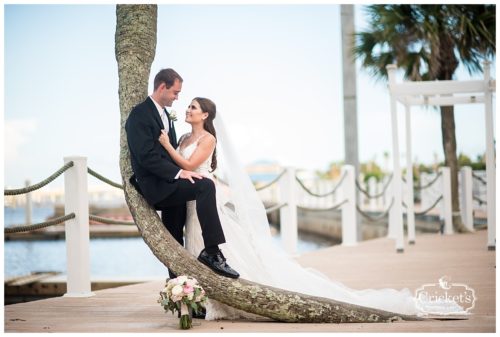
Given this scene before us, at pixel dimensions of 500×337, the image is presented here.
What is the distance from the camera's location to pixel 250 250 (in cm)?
554

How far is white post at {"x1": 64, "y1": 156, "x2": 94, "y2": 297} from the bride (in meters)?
1.52

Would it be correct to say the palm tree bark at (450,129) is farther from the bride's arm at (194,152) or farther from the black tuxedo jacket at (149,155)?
the black tuxedo jacket at (149,155)

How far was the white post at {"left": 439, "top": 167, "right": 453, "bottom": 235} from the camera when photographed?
1369cm

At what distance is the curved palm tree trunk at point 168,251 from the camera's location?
Answer: 5070 mm

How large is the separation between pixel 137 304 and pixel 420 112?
1069 cm

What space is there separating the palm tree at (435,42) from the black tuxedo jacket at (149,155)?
9.47 meters

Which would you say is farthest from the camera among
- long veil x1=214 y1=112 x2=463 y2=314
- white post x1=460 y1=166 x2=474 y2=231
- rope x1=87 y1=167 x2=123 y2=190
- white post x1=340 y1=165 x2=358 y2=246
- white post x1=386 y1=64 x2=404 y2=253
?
white post x1=460 y1=166 x2=474 y2=231

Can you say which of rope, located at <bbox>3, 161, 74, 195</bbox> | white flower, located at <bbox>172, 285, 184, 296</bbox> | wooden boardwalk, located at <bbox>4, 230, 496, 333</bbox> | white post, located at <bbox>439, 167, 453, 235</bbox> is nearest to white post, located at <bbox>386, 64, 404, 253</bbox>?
wooden boardwalk, located at <bbox>4, 230, 496, 333</bbox>

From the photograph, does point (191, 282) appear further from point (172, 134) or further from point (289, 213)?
point (289, 213)

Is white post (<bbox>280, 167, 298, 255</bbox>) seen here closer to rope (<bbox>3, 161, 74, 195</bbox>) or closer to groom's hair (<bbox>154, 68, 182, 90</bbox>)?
rope (<bbox>3, 161, 74, 195</bbox>)

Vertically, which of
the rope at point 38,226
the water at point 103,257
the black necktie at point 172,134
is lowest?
the water at point 103,257

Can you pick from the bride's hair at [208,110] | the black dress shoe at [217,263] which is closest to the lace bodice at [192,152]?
the bride's hair at [208,110]

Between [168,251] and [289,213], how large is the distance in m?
5.47

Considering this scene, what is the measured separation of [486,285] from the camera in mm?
6746
